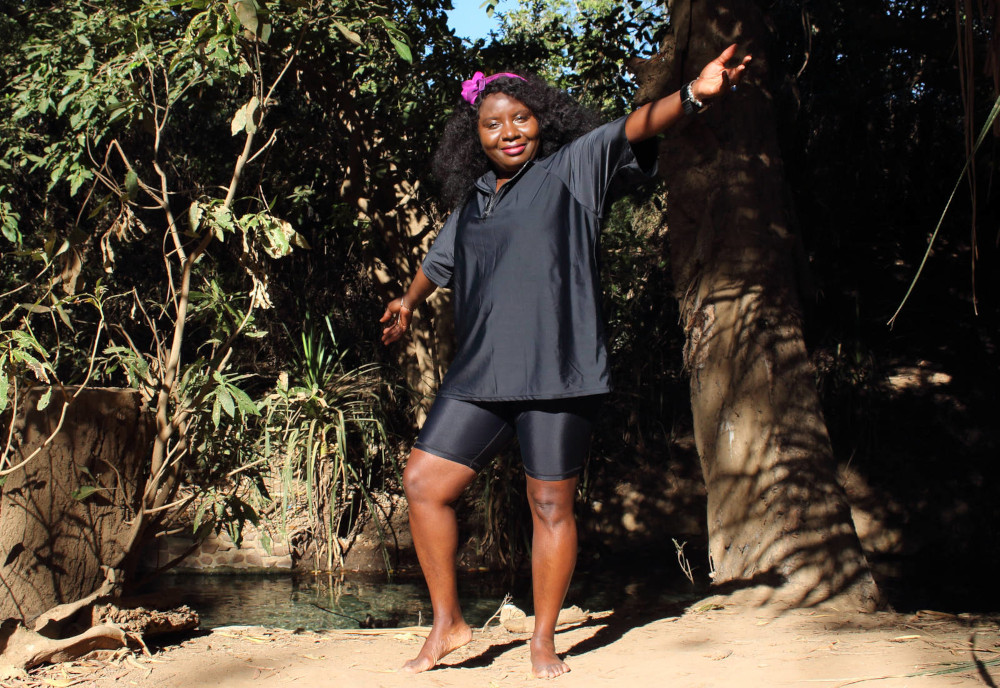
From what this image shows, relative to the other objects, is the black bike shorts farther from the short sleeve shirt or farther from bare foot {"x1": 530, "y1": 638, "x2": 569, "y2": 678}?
bare foot {"x1": 530, "y1": 638, "x2": 569, "y2": 678}

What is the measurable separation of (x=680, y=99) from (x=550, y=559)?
4.17ft

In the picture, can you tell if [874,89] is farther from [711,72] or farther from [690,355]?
[711,72]

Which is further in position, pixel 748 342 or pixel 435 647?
pixel 748 342

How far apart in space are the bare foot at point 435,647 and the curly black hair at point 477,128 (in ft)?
4.38

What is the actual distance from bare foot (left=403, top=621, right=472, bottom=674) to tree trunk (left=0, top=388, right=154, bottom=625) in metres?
1.17

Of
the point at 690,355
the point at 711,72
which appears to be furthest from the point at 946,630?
→ the point at 711,72

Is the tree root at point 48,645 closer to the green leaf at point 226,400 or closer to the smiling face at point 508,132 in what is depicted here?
the green leaf at point 226,400

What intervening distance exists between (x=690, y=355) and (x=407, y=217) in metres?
3.02

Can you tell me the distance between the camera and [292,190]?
6574mm

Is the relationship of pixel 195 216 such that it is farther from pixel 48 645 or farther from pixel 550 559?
pixel 550 559

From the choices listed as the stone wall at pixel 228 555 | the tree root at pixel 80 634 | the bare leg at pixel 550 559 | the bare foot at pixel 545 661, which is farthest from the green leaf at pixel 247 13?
the stone wall at pixel 228 555

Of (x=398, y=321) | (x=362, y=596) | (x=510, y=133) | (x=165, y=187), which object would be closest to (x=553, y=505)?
(x=398, y=321)

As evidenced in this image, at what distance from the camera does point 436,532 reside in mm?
2510

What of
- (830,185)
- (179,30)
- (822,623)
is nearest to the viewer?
(822,623)
